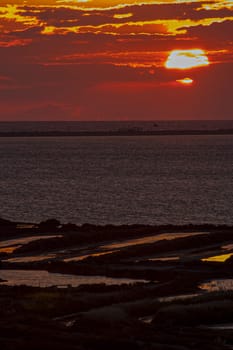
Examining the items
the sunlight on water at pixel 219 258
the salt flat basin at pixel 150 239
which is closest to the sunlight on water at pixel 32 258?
the salt flat basin at pixel 150 239

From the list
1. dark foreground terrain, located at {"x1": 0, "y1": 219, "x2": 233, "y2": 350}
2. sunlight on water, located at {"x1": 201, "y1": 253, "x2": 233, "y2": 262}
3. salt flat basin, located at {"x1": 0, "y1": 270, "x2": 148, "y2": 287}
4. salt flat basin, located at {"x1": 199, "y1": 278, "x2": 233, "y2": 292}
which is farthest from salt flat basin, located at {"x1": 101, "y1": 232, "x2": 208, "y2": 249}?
salt flat basin, located at {"x1": 199, "y1": 278, "x2": 233, "y2": 292}

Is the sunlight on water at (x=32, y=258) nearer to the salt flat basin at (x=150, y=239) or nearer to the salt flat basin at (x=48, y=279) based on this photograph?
the salt flat basin at (x=48, y=279)

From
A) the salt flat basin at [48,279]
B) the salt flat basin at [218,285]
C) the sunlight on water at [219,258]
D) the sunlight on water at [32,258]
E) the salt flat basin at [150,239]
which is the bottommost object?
the salt flat basin at [150,239]

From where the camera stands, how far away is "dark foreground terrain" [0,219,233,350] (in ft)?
139

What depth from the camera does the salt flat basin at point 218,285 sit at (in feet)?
186

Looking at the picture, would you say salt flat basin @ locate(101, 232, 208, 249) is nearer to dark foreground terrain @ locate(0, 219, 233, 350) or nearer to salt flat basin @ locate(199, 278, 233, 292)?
dark foreground terrain @ locate(0, 219, 233, 350)

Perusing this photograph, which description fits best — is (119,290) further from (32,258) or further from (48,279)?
(32,258)

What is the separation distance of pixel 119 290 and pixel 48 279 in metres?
7.04

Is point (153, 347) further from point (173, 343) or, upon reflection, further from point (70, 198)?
point (70, 198)

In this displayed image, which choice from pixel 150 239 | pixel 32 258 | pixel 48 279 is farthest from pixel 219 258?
pixel 48 279

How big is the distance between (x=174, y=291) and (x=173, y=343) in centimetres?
1366

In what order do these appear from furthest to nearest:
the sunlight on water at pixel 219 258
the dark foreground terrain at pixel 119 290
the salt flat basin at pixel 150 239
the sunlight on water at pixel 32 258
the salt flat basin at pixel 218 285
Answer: the salt flat basin at pixel 150 239 → the sunlight on water at pixel 32 258 → the sunlight on water at pixel 219 258 → the salt flat basin at pixel 218 285 → the dark foreground terrain at pixel 119 290

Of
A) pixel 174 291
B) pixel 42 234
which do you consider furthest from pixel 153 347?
pixel 42 234

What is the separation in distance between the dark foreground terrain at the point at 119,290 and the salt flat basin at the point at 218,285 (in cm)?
5
